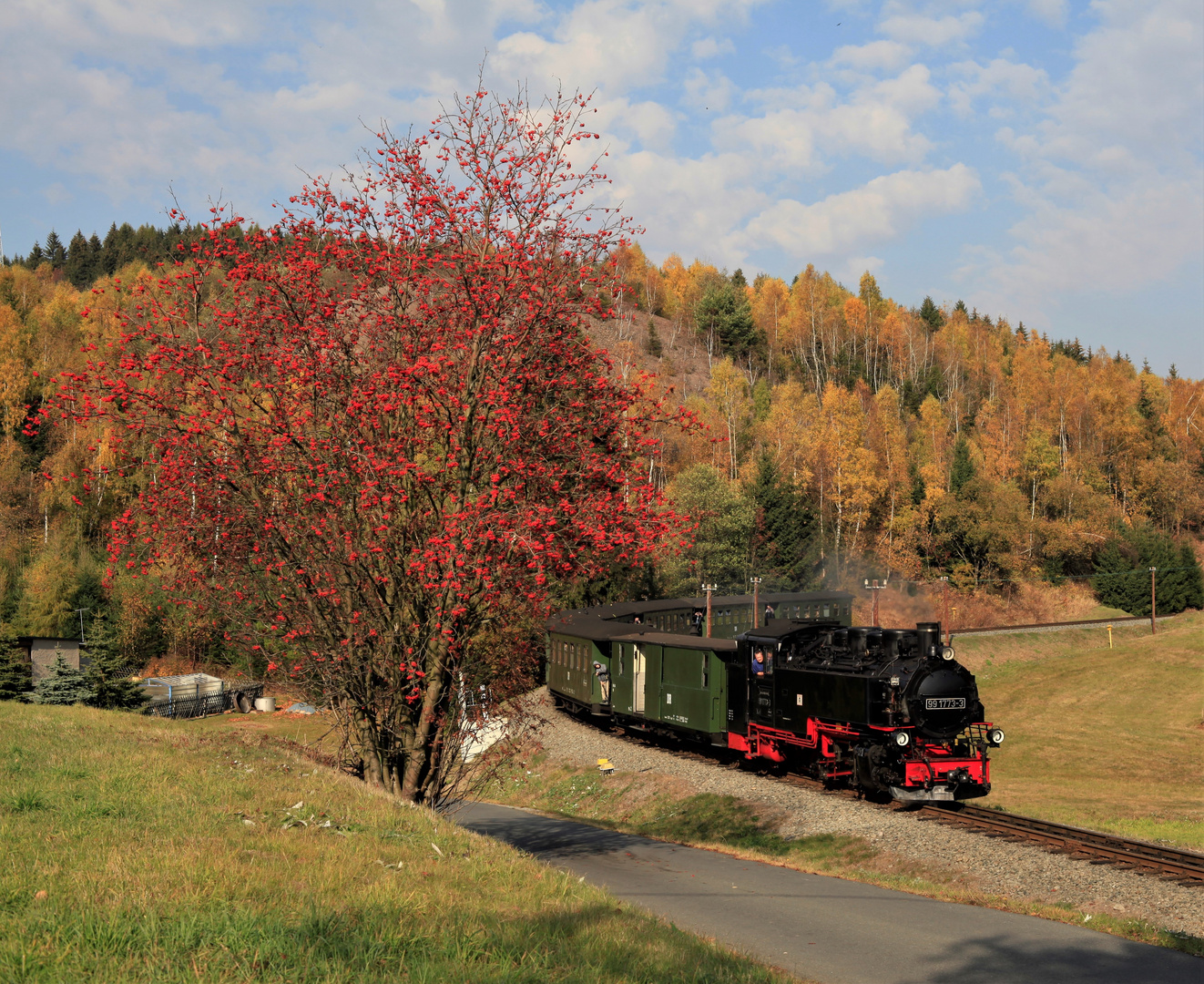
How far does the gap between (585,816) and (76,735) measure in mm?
13537

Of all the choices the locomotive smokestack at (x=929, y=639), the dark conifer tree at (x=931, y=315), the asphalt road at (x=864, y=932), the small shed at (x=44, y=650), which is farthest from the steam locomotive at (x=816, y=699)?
the dark conifer tree at (x=931, y=315)

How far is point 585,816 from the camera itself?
26.0 metres

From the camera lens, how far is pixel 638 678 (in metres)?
31.6

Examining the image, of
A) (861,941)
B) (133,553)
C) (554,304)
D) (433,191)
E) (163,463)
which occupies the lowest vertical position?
(861,941)

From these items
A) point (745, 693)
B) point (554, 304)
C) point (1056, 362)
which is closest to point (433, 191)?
point (554, 304)

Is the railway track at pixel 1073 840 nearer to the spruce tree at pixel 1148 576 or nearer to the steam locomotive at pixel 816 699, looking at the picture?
the steam locomotive at pixel 816 699

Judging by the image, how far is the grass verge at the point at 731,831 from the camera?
13172 mm

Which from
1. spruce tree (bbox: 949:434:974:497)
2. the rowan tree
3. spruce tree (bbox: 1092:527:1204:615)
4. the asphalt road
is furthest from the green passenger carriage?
spruce tree (bbox: 1092:527:1204:615)

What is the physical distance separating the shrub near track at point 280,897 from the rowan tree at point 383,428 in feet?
8.07

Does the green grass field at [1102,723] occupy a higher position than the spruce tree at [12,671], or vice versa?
the spruce tree at [12,671]

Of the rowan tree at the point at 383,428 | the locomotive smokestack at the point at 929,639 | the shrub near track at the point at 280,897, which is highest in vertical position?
the rowan tree at the point at 383,428

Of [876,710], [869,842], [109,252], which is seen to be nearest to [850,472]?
[876,710]

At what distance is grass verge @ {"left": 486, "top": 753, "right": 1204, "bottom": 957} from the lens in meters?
13.2

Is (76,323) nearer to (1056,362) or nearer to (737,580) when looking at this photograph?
(737,580)
